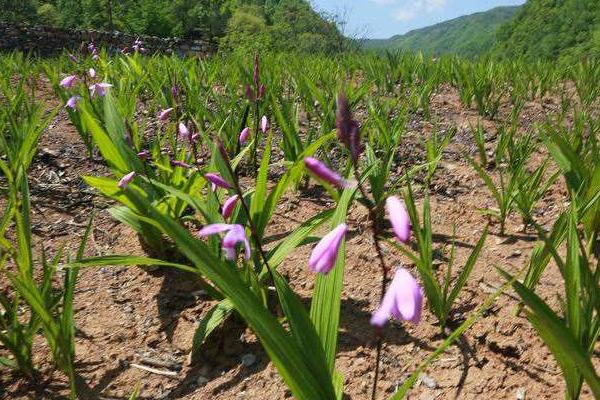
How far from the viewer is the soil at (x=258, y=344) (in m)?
1.28

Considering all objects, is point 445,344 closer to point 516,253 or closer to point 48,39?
point 516,253

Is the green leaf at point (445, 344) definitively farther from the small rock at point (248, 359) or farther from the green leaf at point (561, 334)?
the small rock at point (248, 359)

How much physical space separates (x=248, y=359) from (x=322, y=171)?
92 cm

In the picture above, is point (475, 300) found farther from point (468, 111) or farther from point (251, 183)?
point (468, 111)

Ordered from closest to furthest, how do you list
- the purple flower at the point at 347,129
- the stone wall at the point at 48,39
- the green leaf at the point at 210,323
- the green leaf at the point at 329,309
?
the purple flower at the point at 347,129
the green leaf at the point at 329,309
the green leaf at the point at 210,323
the stone wall at the point at 48,39

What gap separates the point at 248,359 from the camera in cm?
141

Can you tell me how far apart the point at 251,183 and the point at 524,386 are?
5.74 feet

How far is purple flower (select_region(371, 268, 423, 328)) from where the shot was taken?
0.62 metres

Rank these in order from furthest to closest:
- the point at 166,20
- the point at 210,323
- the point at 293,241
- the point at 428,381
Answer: the point at 166,20 < the point at 293,241 < the point at 210,323 < the point at 428,381

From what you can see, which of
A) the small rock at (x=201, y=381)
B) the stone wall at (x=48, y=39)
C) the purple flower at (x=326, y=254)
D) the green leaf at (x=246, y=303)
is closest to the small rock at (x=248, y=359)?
the small rock at (x=201, y=381)

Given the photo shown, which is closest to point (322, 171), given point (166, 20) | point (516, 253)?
point (516, 253)

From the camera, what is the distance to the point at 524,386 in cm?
122

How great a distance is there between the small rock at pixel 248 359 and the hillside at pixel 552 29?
33.5 meters

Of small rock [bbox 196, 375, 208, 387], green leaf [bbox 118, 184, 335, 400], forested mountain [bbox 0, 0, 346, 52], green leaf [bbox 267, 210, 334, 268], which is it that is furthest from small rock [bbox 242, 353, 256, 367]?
forested mountain [bbox 0, 0, 346, 52]
